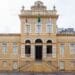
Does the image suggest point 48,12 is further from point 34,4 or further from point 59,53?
point 59,53

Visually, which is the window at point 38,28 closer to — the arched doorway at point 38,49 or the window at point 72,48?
the arched doorway at point 38,49

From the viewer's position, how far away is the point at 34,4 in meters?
68.2

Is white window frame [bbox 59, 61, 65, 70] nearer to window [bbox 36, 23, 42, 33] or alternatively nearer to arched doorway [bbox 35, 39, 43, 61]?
arched doorway [bbox 35, 39, 43, 61]

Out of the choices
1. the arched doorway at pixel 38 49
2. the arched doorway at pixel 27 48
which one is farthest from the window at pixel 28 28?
the arched doorway at pixel 38 49

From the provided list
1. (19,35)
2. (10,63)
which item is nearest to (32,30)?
(19,35)

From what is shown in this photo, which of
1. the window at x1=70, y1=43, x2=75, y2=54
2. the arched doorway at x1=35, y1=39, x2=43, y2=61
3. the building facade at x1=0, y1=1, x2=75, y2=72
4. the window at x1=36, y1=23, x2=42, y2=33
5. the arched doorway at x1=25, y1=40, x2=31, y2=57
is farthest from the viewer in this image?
the window at x1=36, y1=23, x2=42, y2=33

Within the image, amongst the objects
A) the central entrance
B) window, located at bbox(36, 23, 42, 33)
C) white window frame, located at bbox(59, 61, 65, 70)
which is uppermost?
window, located at bbox(36, 23, 42, 33)

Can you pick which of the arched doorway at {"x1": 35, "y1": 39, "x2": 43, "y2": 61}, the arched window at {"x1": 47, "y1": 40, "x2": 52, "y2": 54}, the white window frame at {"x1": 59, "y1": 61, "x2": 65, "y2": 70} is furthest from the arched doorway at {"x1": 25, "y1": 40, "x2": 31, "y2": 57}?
the white window frame at {"x1": 59, "y1": 61, "x2": 65, "y2": 70}

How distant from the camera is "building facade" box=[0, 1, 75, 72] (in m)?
66.3

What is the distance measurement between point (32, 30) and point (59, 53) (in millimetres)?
6192

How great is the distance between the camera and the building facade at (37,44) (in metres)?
66.3

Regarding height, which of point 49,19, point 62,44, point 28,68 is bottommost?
point 28,68

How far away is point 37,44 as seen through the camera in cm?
6638

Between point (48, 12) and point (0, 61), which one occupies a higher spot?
point (48, 12)
